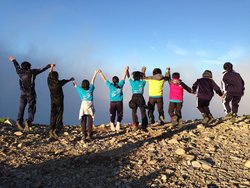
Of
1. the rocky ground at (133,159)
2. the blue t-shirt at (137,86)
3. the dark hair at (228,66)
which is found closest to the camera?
the rocky ground at (133,159)

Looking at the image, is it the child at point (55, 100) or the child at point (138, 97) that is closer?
the child at point (55, 100)

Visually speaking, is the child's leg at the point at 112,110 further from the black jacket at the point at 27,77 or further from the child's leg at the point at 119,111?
the black jacket at the point at 27,77

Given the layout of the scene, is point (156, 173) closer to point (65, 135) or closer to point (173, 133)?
point (173, 133)

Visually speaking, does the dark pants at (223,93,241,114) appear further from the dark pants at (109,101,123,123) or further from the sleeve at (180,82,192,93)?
the dark pants at (109,101,123,123)

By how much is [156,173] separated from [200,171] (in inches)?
49.1

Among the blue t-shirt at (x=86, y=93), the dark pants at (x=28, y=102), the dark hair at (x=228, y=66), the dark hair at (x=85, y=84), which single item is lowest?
the dark pants at (x=28, y=102)

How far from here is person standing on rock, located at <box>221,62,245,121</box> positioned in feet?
46.2

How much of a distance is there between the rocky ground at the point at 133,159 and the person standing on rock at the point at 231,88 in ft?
2.53

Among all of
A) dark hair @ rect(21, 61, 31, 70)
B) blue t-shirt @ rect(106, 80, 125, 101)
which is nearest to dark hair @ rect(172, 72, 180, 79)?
blue t-shirt @ rect(106, 80, 125, 101)

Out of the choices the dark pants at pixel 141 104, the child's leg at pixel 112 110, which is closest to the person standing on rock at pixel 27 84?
the child's leg at pixel 112 110

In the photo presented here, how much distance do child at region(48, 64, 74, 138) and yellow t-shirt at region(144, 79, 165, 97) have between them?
3453 millimetres

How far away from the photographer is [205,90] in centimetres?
1370

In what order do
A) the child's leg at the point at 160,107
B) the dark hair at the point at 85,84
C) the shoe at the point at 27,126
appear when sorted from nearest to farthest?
1. the dark hair at the point at 85,84
2. the shoe at the point at 27,126
3. the child's leg at the point at 160,107

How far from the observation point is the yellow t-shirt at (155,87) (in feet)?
46.8
